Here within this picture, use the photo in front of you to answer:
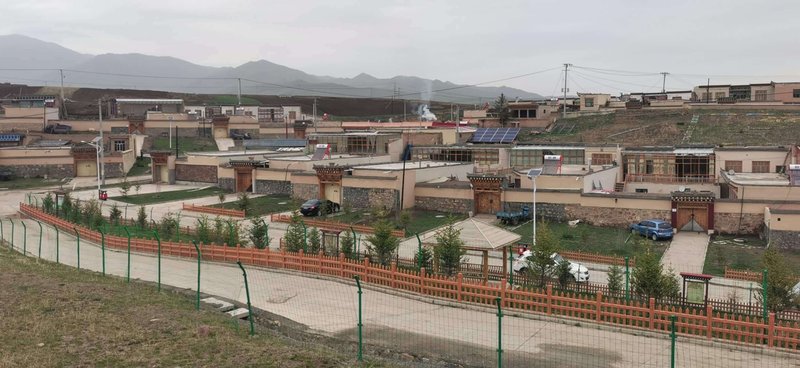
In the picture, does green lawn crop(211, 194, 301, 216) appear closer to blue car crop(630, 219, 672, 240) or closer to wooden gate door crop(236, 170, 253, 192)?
wooden gate door crop(236, 170, 253, 192)

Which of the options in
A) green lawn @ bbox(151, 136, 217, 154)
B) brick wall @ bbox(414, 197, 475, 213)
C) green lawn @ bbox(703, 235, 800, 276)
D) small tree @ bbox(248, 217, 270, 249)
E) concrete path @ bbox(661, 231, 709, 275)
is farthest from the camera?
green lawn @ bbox(151, 136, 217, 154)

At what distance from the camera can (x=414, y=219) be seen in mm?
36406

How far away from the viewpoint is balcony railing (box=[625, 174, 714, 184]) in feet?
148

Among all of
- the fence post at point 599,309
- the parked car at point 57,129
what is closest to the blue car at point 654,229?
the fence post at point 599,309

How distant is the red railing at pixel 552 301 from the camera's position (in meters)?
13.9

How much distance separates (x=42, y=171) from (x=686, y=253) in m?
55.6

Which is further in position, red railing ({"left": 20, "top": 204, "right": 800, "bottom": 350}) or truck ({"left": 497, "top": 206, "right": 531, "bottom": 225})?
truck ({"left": 497, "top": 206, "right": 531, "bottom": 225})

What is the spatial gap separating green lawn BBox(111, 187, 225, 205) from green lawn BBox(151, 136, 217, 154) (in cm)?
2001

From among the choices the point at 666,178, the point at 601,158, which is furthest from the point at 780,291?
the point at 601,158

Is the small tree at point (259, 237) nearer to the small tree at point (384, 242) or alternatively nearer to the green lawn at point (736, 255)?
the small tree at point (384, 242)

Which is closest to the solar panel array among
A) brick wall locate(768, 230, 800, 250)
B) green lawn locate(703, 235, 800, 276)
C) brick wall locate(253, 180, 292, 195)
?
brick wall locate(253, 180, 292, 195)

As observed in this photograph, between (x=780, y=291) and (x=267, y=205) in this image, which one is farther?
(x=267, y=205)

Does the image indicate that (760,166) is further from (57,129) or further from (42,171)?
(57,129)

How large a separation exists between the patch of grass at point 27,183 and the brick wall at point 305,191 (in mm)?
25222
